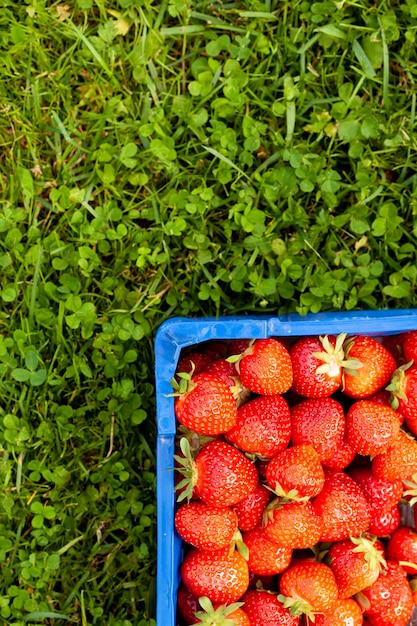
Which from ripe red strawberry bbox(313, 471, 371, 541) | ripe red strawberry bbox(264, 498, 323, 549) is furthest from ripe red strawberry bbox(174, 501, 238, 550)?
ripe red strawberry bbox(313, 471, 371, 541)

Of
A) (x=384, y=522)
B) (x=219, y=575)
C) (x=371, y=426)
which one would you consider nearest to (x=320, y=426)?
(x=371, y=426)

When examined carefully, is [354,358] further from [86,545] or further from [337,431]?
[86,545]

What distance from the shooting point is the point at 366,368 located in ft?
6.26

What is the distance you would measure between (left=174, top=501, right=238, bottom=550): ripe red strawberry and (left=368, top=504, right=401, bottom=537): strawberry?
0.41 m

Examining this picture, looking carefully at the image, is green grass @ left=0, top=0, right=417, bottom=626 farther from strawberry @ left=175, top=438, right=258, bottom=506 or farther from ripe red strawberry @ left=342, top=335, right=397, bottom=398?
strawberry @ left=175, top=438, right=258, bottom=506

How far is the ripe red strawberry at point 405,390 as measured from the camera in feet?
6.26

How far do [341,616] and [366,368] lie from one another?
2.20 ft

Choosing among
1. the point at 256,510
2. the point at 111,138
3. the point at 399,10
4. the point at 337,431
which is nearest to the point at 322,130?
the point at 399,10

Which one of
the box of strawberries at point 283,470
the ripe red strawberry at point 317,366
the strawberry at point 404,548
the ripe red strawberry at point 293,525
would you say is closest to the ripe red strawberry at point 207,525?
the box of strawberries at point 283,470

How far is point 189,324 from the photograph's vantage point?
1.83 m

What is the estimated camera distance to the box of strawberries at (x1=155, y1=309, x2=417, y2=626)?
6.02 feet

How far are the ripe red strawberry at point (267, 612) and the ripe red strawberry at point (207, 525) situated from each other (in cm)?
19

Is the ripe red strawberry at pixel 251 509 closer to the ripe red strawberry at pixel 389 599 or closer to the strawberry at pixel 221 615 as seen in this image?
the strawberry at pixel 221 615

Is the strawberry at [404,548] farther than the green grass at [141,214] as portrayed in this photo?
No
